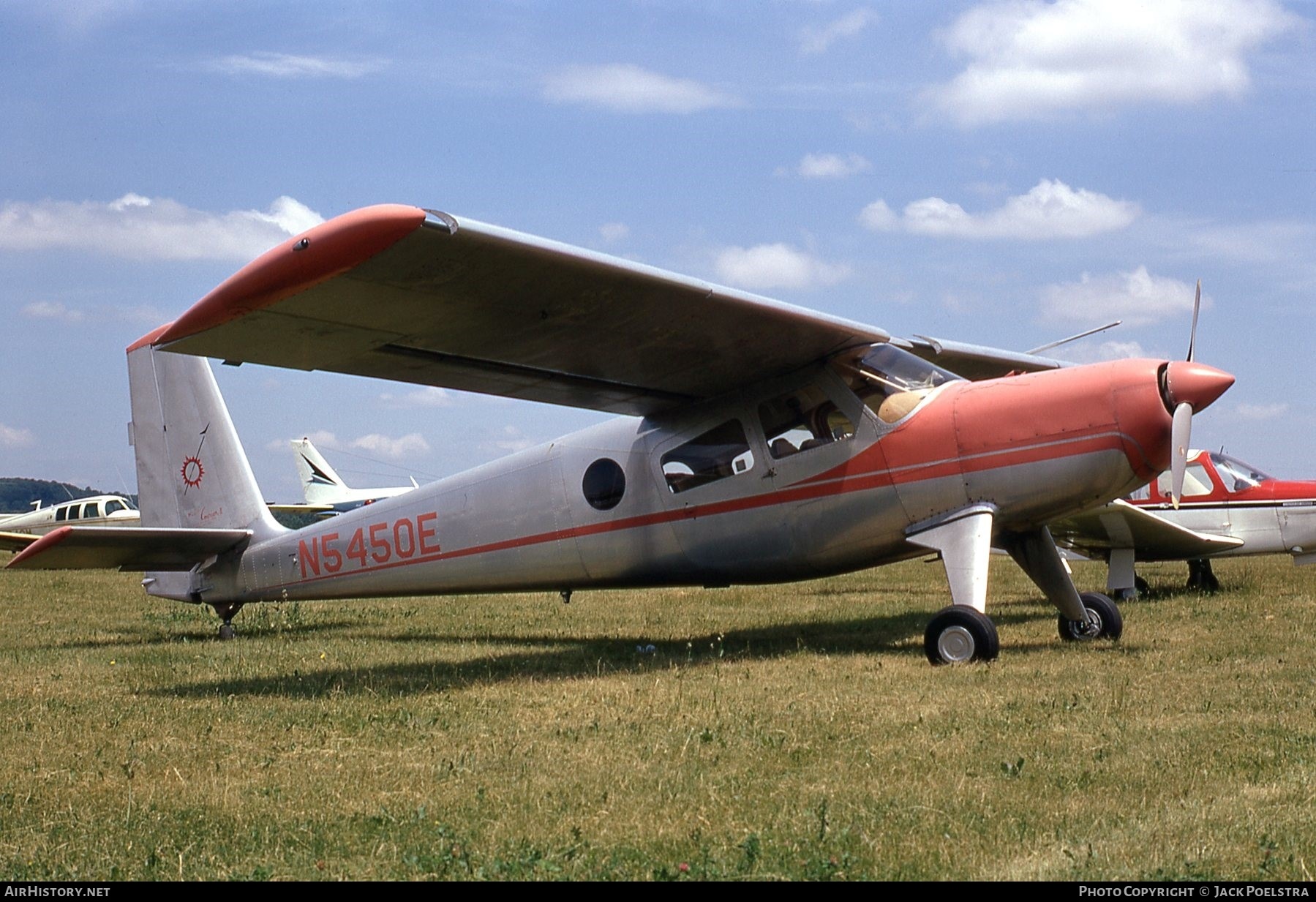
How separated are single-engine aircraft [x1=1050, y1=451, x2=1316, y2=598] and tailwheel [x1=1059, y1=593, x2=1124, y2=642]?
510cm

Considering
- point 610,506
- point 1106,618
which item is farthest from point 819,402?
point 1106,618

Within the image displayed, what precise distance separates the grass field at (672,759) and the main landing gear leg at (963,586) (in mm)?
264

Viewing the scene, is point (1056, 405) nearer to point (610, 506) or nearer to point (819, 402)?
point (819, 402)

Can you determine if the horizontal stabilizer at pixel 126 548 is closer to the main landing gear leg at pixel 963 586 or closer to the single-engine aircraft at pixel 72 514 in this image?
the main landing gear leg at pixel 963 586

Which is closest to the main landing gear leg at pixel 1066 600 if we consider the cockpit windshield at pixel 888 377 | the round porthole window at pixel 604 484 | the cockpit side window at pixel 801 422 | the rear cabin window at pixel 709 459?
the cockpit windshield at pixel 888 377

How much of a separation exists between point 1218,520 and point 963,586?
28.8 ft

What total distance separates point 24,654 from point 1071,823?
9.29 m

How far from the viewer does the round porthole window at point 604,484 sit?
33.1 feet

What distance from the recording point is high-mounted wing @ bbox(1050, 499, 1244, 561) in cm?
1370

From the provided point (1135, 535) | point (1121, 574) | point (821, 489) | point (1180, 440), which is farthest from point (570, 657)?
point (1135, 535)

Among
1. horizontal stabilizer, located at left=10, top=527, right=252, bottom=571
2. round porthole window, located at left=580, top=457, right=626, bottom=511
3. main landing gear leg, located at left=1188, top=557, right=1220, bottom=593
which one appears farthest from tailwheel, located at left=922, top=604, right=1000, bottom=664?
main landing gear leg, located at left=1188, top=557, right=1220, bottom=593

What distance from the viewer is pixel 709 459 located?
32.0 ft

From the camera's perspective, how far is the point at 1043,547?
30.8ft

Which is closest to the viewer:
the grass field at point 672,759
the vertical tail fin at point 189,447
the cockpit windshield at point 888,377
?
the grass field at point 672,759
